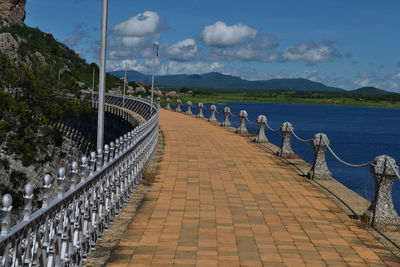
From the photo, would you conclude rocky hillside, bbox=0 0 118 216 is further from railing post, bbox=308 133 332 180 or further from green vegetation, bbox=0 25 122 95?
green vegetation, bbox=0 25 122 95

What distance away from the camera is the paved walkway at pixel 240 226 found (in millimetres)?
5832

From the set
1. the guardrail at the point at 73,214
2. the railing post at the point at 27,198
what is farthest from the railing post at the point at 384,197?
the railing post at the point at 27,198

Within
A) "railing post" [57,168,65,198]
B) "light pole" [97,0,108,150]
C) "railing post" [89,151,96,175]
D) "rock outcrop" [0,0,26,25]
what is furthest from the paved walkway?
"rock outcrop" [0,0,26,25]

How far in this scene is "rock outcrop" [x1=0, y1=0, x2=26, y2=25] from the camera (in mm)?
129500

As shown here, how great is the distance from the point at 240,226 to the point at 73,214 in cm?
300

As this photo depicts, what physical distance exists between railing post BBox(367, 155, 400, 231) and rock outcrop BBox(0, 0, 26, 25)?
5362 inches

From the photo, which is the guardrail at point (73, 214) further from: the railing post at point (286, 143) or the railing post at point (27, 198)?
the railing post at point (286, 143)

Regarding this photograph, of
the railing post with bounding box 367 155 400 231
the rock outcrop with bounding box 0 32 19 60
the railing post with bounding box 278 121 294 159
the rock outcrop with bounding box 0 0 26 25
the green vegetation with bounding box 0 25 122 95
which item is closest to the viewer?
the railing post with bounding box 367 155 400 231

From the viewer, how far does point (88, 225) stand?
223 inches

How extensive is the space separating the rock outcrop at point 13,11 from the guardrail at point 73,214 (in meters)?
135

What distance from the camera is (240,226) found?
713cm

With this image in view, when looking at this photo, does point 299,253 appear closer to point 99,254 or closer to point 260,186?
point 99,254

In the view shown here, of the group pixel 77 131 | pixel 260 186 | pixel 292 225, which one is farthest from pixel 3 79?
pixel 292 225

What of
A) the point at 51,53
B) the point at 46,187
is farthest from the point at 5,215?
the point at 51,53
